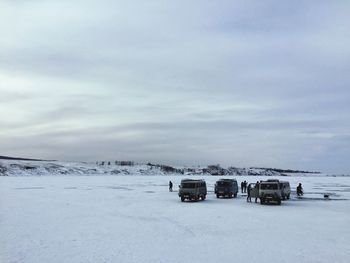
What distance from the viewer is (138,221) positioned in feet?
81.5

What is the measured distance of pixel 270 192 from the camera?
120ft

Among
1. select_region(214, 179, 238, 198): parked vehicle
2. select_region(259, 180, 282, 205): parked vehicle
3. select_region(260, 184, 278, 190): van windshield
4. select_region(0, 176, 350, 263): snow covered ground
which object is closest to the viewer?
select_region(0, 176, 350, 263): snow covered ground

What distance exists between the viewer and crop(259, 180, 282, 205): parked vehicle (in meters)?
36.2

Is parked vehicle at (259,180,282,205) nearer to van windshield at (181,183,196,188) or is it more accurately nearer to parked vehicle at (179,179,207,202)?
parked vehicle at (179,179,207,202)

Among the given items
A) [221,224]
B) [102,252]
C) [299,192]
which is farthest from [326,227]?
[299,192]

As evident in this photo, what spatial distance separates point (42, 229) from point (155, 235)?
616 cm

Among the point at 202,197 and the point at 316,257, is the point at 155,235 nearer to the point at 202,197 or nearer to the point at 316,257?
the point at 316,257

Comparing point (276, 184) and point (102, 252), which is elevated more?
point (276, 184)

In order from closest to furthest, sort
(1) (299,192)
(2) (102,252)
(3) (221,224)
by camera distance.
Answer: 1. (2) (102,252)
2. (3) (221,224)
3. (1) (299,192)

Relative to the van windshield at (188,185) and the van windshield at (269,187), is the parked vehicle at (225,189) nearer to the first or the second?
the van windshield at (188,185)

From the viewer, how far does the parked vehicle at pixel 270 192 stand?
36.2 metres

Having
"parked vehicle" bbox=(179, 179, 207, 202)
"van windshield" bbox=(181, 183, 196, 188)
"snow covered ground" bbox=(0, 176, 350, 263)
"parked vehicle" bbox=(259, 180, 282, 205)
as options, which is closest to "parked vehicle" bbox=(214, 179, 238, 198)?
"parked vehicle" bbox=(179, 179, 207, 202)

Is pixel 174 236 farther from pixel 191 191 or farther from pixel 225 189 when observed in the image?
pixel 225 189

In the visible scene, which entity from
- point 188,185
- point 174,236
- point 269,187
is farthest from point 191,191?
point 174,236
